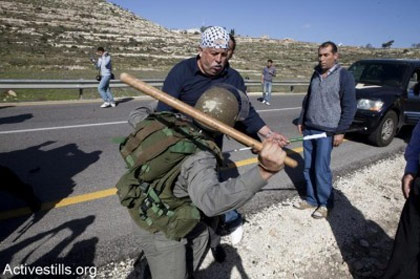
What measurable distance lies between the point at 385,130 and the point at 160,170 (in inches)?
284

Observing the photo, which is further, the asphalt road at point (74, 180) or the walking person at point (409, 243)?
the asphalt road at point (74, 180)

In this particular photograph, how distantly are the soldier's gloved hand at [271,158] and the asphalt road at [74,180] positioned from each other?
7.07 ft

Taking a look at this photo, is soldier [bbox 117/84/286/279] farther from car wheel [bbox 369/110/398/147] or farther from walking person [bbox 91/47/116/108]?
walking person [bbox 91/47/116/108]

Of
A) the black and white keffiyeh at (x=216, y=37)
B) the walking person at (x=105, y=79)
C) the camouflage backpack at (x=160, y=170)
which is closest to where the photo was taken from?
the camouflage backpack at (x=160, y=170)

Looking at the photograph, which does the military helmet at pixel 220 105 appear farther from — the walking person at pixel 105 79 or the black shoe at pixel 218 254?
the walking person at pixel 105 79

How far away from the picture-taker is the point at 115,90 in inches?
602

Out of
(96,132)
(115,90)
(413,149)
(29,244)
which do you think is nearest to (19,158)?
(96,132)

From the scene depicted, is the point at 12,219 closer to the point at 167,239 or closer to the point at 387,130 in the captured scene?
the point at 167,239

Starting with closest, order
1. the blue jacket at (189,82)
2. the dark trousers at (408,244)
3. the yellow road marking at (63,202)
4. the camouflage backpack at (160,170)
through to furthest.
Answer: the camouflage backpack at (160,170) → the dark trousers at (408,244) → the blue jacket at (189,82) → the yellow road marking at (63,202)

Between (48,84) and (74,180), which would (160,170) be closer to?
(74,180)

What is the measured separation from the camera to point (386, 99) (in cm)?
730

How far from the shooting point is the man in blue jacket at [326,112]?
3.91 meters

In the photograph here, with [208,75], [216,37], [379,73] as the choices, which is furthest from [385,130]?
[216,37]

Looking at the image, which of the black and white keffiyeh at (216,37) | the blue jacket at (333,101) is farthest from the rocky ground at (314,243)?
the black and white keffiyeh at (216,37)
